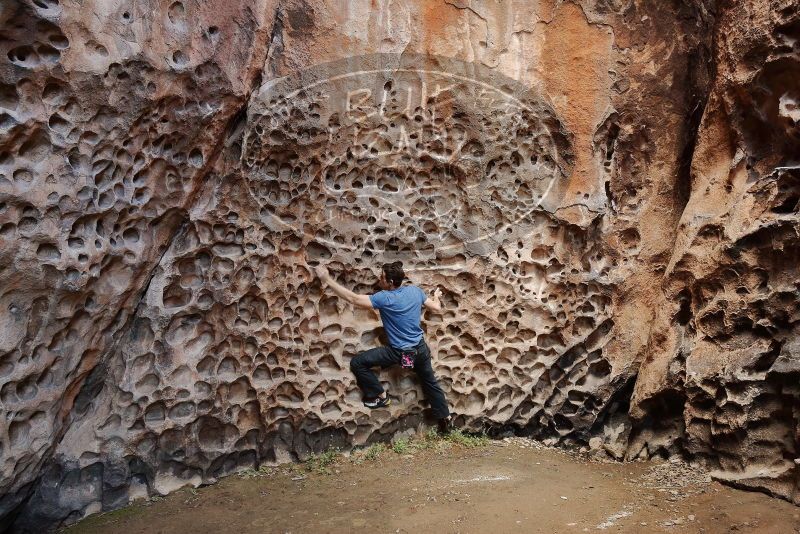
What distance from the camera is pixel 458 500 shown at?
13.0 feet

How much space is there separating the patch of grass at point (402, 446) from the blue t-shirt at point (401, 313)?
66 cm

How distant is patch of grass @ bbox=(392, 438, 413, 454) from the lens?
4629mm

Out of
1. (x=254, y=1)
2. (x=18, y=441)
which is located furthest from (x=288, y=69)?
(x=18, y=441)

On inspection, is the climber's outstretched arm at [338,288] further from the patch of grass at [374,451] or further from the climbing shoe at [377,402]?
the patch of grass at [374,451]

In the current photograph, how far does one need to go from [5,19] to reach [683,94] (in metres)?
3.62

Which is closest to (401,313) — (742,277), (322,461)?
(322,461)

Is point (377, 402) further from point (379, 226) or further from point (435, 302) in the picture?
point (379, 226)

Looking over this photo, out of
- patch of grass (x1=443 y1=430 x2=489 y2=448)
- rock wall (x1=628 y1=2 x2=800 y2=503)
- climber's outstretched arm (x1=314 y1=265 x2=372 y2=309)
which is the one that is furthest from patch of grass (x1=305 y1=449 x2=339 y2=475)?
rock wall (x1=628 y1=2 x2=800 y2=503)

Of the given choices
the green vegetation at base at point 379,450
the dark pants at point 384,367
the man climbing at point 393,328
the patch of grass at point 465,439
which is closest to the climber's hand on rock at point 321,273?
the man climbing at point 393,328

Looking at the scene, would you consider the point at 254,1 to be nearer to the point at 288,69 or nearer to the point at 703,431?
the point at 288,69

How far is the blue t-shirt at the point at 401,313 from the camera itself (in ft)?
14.4

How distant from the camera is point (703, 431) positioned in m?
4.16

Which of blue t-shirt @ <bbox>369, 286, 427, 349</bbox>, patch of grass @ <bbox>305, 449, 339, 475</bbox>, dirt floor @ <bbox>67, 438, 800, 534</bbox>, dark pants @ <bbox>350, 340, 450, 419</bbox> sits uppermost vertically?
blue t-shirt @ <bbox>369, 286, 427, 349</bbox>

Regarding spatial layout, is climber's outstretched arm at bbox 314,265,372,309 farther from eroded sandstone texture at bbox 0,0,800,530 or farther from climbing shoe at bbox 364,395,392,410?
climbing shoe at bbox 364,395,392,410
